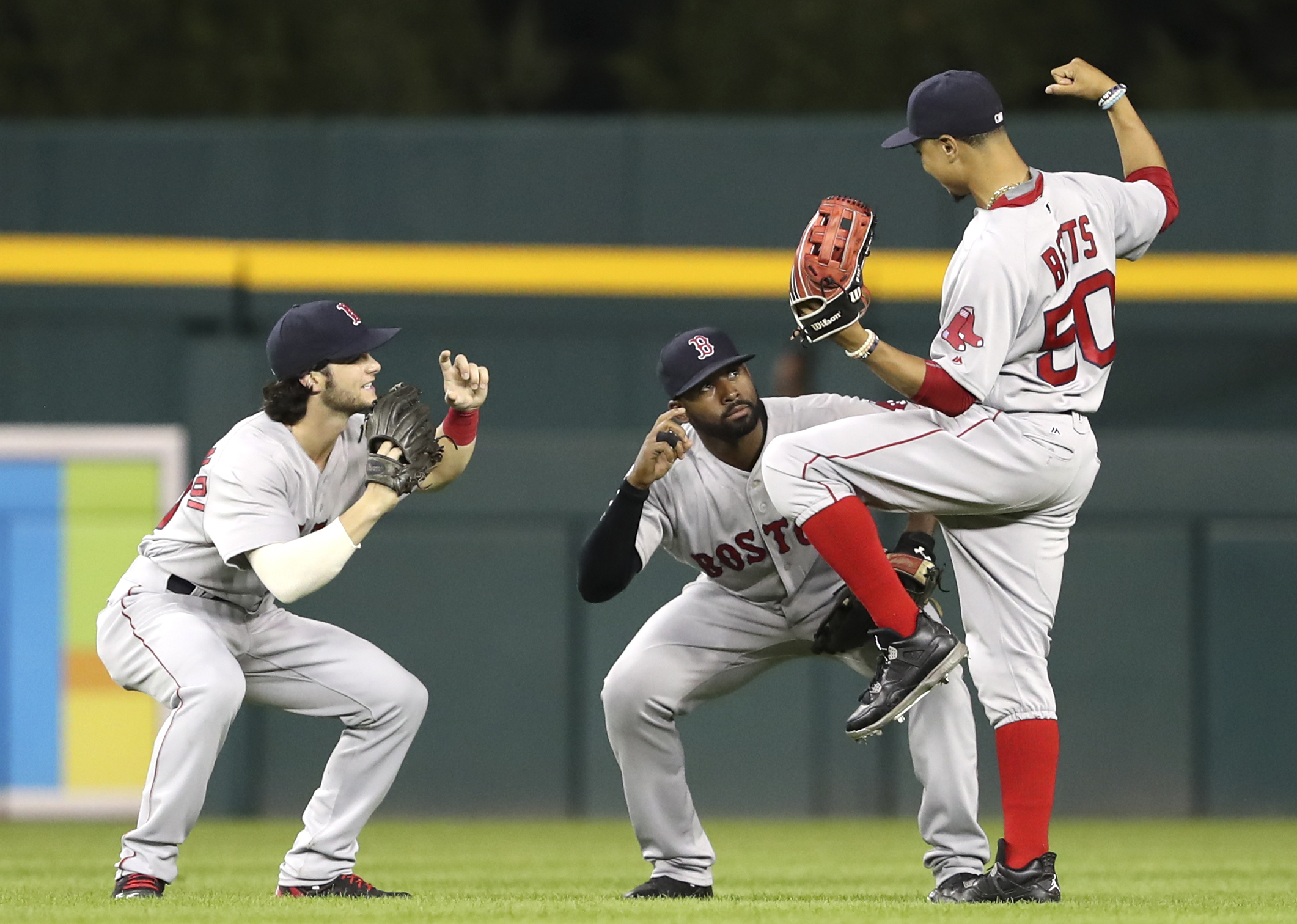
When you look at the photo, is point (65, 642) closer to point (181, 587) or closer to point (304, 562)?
point (181, 587)

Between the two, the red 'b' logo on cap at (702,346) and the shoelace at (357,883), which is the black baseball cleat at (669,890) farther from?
the red 'b' logo on cap at (702,346)

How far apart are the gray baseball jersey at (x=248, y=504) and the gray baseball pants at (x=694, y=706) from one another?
36.9 inches

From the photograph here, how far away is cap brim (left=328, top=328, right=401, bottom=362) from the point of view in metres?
5.18

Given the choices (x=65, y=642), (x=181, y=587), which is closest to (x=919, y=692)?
Answer: (x=181, y=587)

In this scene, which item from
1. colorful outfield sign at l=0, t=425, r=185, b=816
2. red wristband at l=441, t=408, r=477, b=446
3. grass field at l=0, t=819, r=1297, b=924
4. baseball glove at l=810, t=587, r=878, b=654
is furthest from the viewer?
colorful outfield sign at l=0, t=425, r=185, b=816

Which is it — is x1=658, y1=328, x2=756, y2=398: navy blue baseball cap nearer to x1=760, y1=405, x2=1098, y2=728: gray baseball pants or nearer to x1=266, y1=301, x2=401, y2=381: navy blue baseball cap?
x1=760, y1=405, x2=1098, y2=728: gray baseball pants

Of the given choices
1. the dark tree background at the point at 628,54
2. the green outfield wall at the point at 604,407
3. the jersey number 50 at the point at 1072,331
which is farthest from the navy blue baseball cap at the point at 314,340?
the dark tree background at the point at 628,54

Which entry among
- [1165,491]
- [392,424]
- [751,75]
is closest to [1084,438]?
[392,424]

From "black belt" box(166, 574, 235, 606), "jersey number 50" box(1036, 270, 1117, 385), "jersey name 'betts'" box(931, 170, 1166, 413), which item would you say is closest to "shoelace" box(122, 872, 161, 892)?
"black belt" box(166, 574, 235, 606)

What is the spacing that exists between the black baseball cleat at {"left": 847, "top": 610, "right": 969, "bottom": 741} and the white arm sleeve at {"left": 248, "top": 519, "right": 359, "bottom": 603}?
133 centimetres

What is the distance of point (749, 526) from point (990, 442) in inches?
36.3

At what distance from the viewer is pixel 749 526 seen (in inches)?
210

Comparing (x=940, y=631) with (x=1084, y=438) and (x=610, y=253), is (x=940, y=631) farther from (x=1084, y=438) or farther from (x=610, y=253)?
→ (x=610, y=253)

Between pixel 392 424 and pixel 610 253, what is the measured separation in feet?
18.4
